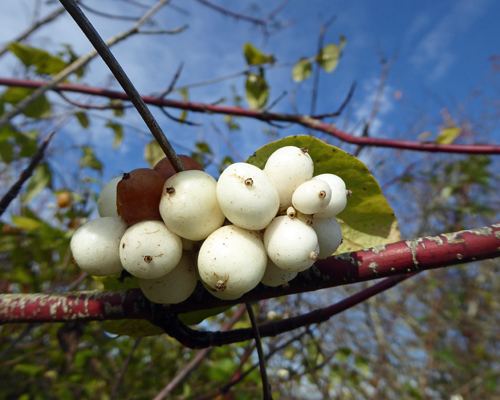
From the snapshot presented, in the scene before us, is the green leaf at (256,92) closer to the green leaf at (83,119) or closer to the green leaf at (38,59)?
the green leaf at (38,59)

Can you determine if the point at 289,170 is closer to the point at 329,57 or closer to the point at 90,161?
the point at 329,57

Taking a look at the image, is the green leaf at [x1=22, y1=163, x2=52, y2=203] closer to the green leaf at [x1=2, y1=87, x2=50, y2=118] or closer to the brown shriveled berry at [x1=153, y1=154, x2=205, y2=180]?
the green leaf at [x1=2, y1=87, x2=50, y2=118]

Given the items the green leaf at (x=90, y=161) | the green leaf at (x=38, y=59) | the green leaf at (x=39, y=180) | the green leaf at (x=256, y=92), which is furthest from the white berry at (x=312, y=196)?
the green leaf at (x=90, y=161)

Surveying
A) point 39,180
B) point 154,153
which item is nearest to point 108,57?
point 154,153

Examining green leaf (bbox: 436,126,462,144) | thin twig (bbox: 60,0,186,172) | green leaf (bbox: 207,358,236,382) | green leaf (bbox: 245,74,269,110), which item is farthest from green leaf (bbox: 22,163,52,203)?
green leaf (bbox: 436,126,462,144)

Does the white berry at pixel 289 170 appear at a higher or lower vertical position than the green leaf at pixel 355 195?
higher
